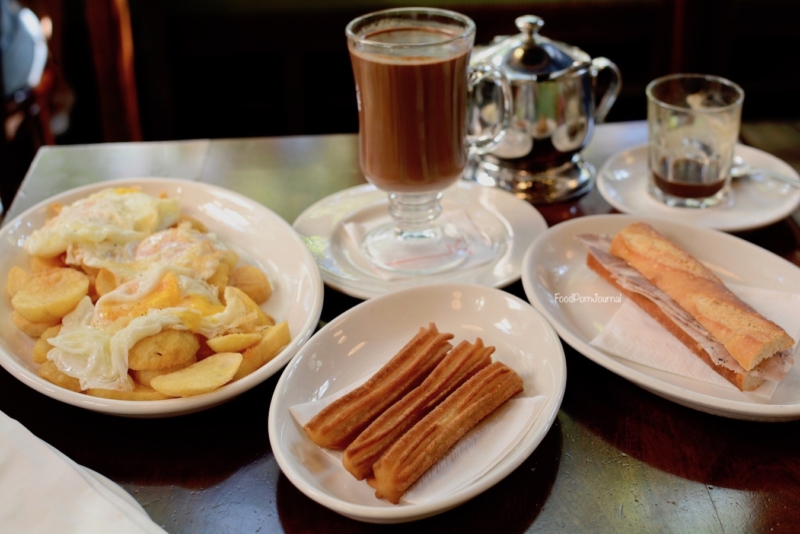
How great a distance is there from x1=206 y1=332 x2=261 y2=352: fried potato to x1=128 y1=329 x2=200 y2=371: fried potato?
0.03m

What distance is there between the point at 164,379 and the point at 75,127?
2.91 metres

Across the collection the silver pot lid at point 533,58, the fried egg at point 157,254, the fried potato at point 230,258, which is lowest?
the fried potato at point 230,258

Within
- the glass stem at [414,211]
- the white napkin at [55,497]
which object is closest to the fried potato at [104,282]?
the white napkin at [55,497]

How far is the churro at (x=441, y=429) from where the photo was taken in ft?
2.83

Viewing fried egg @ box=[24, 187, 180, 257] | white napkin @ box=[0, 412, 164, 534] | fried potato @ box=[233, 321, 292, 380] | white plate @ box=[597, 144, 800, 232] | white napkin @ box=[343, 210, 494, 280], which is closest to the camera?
white napkin @ box=[0, 412, 164, 534]

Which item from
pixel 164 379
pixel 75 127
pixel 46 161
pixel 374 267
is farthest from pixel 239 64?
pixel 164 379

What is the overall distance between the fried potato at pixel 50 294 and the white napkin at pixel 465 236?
490 millimetres

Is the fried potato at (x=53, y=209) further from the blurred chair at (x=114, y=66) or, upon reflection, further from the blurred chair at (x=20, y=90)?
the blurred chair at (x=114, y=66)

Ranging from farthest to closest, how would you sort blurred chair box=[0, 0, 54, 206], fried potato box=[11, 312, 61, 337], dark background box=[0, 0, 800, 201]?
dark background box=[0, 0, 800, 201] < blurred chair box=[0, 0, 54, 206] < fried potato box=[11, 312, 61, 337]

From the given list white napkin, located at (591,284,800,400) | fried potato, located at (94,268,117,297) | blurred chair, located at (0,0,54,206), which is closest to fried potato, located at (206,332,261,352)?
fried potato, located at (94,268,117,297)

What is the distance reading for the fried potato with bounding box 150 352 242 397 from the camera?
98cm

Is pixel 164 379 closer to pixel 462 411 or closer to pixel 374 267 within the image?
pixel 462 411

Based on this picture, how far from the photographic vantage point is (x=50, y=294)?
1.16m

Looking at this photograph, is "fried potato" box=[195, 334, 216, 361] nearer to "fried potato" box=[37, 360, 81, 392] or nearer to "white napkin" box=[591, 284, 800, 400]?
"fried potato" box=[37, 360, 81, 392]
